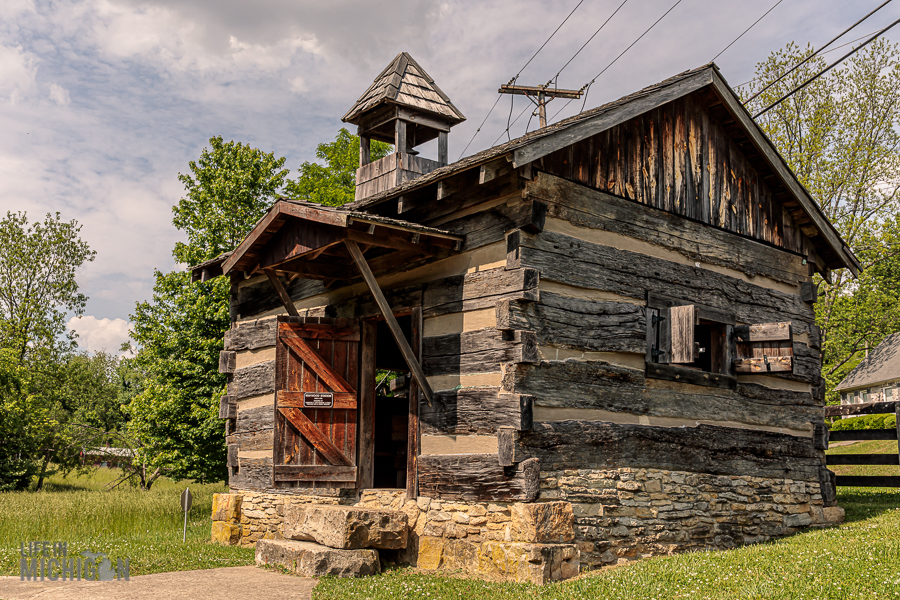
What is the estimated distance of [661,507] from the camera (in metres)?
9.07

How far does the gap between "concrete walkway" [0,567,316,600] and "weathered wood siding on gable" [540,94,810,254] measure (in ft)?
18.5

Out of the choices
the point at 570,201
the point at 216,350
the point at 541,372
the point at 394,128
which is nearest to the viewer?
the point at 541,372

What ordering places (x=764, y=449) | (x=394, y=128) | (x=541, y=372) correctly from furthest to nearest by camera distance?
(x=394, y=128), (x=764, y=449), (x=541, y=372)

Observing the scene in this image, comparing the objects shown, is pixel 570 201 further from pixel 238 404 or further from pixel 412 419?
pixel 238 404

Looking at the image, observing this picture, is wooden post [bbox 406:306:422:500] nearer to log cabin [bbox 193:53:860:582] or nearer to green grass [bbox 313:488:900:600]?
log cabin [bbox 193:53:860:582]

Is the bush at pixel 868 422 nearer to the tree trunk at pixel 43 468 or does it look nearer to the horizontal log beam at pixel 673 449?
the horizontal log beam at pixel 673 449

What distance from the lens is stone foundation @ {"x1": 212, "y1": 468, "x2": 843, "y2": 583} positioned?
7719 millimetres

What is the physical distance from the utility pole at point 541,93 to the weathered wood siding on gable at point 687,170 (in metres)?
9.88

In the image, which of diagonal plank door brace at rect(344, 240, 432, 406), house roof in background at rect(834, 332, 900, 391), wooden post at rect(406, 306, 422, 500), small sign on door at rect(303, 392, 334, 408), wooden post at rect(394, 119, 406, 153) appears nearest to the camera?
diagonal plank door brace at rect(344, 240, 432, 406)

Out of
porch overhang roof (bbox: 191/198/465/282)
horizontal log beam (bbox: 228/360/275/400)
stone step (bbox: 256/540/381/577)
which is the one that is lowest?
stone step (bbox: 256/540/381/577)

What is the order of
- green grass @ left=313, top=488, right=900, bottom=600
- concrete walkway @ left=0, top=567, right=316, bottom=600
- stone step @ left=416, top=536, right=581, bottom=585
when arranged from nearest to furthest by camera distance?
green grass @ left=313, top=488, right=900, bottom=600
concrete walkway @ left=0, top=567, right=316, bottom=600
stone step @ left=416, top=536, right=581, bottom=585

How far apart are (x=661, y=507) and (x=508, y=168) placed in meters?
4.62

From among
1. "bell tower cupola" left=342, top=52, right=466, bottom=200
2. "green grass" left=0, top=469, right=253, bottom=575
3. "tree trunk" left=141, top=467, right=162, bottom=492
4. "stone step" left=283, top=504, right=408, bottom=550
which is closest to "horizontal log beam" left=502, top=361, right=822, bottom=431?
"stone step" left=283, top=504, right=408, bottom=550

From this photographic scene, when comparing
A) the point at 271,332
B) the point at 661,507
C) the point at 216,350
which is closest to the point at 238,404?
the point at 271,332
